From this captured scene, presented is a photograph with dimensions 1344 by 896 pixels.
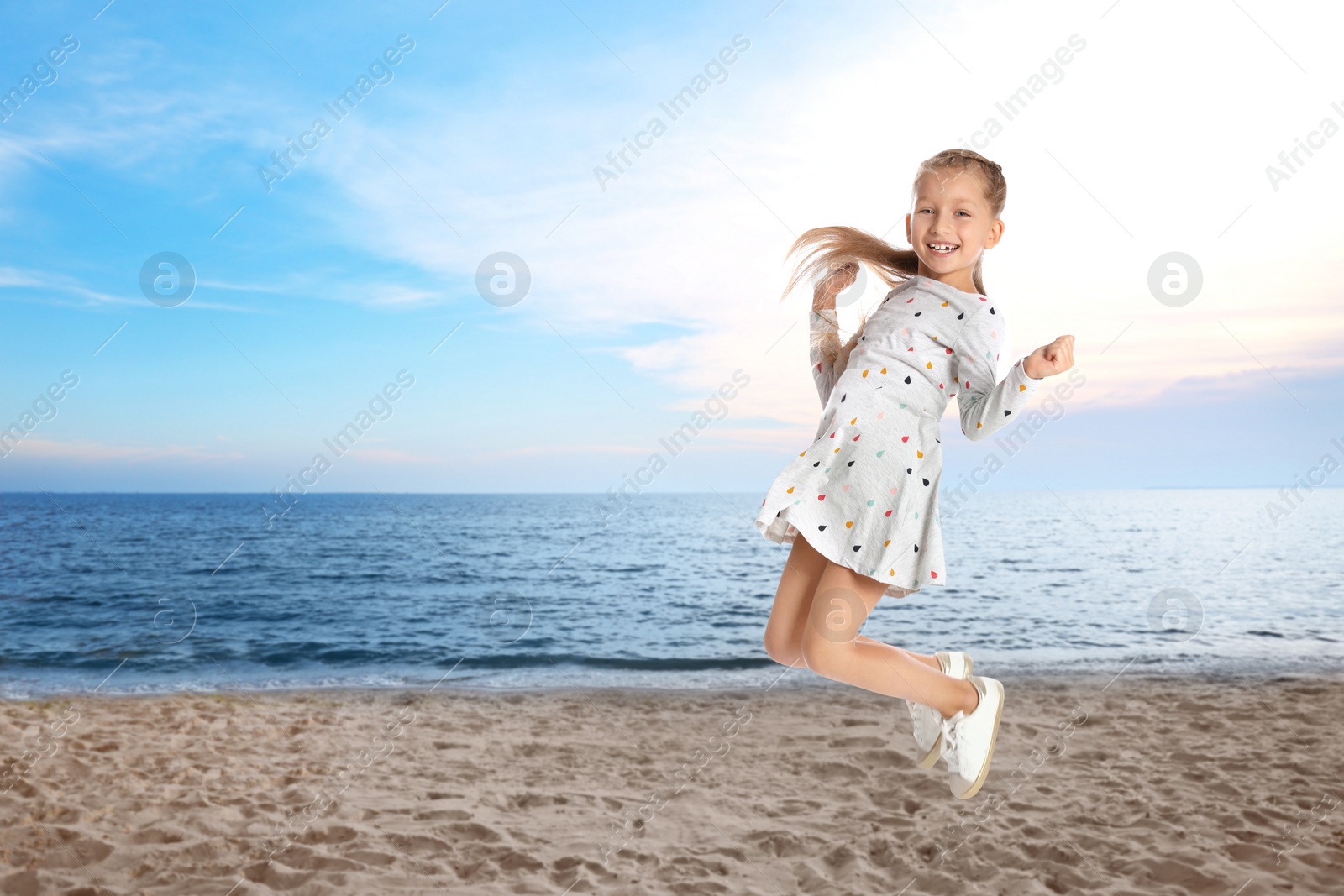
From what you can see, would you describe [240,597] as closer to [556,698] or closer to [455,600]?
[455,600]

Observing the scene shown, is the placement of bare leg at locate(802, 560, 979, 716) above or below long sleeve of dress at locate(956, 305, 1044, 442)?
below

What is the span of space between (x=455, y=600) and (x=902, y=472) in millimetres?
19419

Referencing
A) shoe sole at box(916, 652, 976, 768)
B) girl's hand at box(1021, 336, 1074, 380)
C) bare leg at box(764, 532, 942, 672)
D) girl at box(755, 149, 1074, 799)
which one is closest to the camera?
girl's hand at box(1021, 336, 1074, 380)

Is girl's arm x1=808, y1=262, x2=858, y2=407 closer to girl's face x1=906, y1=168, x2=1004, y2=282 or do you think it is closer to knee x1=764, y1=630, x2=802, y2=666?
girl's face x1=906, y1=168, x2=1004, y2=282

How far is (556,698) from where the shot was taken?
29.8ft

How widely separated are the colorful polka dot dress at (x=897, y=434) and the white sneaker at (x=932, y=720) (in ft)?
1.11

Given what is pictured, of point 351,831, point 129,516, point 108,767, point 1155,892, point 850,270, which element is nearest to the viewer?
point 850,270

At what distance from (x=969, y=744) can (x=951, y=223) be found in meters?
1.60

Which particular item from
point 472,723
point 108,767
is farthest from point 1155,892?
point 108,767

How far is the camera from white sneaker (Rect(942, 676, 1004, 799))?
2.61 metres

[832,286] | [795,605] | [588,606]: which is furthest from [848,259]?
[588,606]

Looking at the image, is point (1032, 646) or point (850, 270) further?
point (1032, 646)

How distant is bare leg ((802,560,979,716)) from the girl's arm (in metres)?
0.69

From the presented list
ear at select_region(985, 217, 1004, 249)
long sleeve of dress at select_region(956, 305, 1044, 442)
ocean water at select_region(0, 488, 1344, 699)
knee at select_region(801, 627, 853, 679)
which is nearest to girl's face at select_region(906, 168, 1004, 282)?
ear at select_region(985, 217, 1004, 249)
